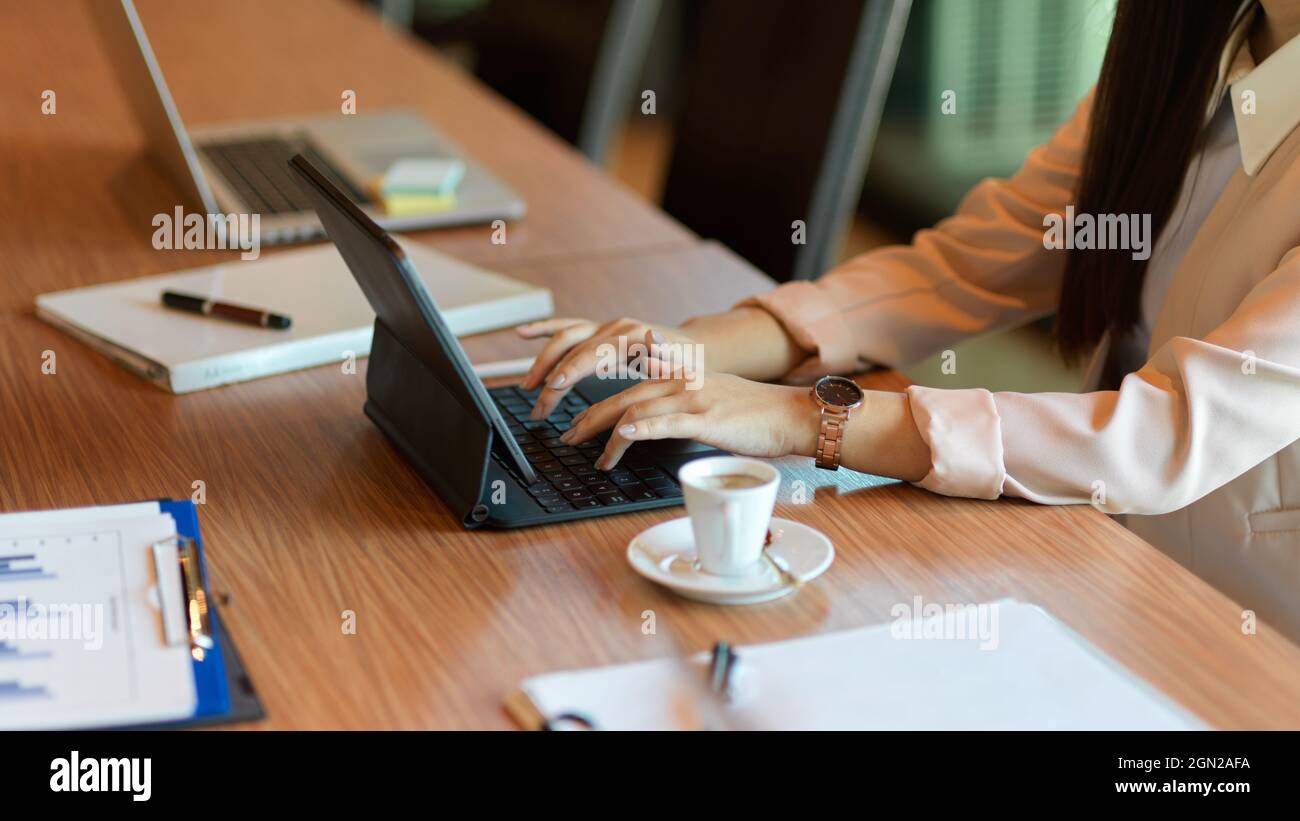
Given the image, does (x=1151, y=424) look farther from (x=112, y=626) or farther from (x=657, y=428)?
(x=112, y=626)

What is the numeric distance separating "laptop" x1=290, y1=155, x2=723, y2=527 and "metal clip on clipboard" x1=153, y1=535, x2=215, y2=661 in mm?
187

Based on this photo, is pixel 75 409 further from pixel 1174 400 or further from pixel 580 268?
pixel 1174 400

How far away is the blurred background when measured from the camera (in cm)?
184

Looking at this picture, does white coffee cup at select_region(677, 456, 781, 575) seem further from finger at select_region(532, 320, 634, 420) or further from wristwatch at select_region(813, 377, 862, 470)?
finger at select_region(532, 320, 634, 420)

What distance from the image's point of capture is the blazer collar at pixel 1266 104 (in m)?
1.13

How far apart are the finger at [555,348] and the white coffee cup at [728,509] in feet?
1.01

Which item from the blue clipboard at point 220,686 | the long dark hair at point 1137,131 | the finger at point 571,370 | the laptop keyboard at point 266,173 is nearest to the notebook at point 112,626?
the blue clipboard at point 220,686

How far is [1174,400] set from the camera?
1.01 metres

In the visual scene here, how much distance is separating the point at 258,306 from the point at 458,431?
46 cm

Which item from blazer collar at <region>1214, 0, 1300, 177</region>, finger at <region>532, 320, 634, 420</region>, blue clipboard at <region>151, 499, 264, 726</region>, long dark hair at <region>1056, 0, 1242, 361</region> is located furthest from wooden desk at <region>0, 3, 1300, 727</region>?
blazer collar at <region>1214, 0, 1300, 177</region>

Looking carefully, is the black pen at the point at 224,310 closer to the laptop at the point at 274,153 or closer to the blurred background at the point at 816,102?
the laptop at the point at 274,153

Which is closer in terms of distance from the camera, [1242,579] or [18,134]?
[1242,579]

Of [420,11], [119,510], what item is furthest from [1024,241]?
[420,11]
